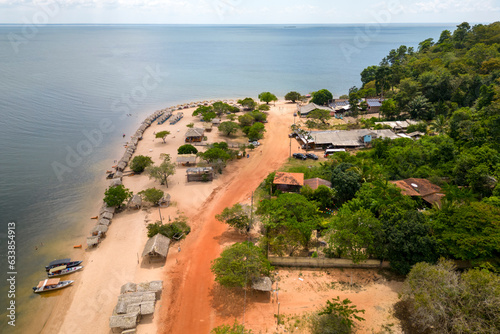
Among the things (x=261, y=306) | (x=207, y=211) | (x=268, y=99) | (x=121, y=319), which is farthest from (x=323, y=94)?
(x=121, y=319)

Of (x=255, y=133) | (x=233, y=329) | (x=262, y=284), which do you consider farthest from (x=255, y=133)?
(x=233, y=329)

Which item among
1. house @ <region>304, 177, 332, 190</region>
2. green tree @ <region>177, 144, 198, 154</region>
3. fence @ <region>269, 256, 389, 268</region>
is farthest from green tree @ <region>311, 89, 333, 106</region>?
fence @ <region>269, 256, 389, 268</region>

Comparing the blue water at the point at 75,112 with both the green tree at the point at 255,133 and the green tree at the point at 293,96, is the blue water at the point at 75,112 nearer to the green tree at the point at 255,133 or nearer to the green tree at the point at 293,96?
the green tree at the point at 293,96

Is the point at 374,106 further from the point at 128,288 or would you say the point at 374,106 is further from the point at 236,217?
the point at 128,288

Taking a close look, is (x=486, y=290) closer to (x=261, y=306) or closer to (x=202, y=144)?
(x=261, y=306)

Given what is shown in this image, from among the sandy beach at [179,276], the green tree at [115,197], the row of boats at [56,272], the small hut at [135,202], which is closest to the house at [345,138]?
the sandy beach at [179,276]

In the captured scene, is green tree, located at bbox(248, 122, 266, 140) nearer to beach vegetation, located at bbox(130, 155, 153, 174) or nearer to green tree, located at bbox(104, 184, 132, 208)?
beach vegetation, located at bbox(130, 155, 153, 174)
